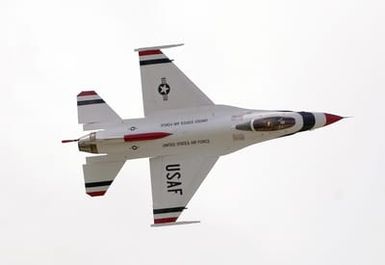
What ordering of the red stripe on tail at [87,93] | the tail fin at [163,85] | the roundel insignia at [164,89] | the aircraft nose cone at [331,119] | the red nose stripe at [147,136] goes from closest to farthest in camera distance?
the red nose stripe at [147,136]
the aircraft nose cone at [331,119]
the tail fin at [163,85]
the roundel insignia at [164,89]
the red stripe on tail at [87,93]

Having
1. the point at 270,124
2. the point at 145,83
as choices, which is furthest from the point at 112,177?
the point at 270,124

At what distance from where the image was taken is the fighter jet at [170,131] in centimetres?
2598

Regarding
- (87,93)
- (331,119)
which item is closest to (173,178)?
(87,93)

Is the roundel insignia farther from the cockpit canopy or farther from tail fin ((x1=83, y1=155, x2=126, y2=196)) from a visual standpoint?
the cockpit canopy

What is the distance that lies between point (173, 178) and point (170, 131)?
1.66 m

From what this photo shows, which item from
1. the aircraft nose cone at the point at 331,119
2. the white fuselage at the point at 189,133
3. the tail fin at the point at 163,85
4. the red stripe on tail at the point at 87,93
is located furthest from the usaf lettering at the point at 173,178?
the aircraft nose cone at the point at 331,119

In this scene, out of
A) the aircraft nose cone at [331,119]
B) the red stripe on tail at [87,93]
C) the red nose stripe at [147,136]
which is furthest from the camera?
the red stripe on tail at [87,93]

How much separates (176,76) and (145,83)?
1086 millimetres

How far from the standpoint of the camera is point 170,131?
85.4ft

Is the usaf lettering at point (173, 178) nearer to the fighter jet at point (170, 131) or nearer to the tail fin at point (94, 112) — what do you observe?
the fighter jet at point (170, 131)

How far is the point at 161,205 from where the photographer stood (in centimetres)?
2647

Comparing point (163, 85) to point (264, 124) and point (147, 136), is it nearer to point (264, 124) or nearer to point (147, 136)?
point (147, 136)

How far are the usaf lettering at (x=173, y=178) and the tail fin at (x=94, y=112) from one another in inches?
91.9

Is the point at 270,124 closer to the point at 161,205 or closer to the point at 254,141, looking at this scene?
the point at 254,141
